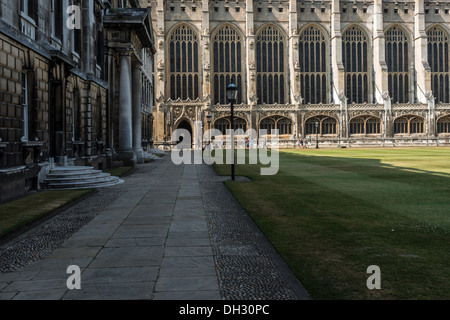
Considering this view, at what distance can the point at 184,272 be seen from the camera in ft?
16.6

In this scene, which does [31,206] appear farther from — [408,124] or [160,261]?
[408,124]

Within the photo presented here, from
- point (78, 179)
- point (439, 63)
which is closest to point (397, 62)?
point (439, 63)

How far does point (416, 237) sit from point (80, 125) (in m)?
15.4

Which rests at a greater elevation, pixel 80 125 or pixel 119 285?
pixel 80 125

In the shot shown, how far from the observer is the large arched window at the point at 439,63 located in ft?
195

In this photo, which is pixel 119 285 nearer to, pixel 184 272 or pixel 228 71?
pixel 184 272

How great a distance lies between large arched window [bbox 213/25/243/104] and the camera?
56344mm

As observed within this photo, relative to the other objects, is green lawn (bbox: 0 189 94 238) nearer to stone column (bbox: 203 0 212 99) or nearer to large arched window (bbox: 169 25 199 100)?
stone column (bbox: 203 0 212 99)

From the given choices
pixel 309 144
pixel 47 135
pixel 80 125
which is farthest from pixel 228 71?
pixel 47 135

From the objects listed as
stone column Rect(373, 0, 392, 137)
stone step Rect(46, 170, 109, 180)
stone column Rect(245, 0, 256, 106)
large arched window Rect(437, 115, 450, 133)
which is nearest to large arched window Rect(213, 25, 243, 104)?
stone column Rect(245, 0, 256, 106)
